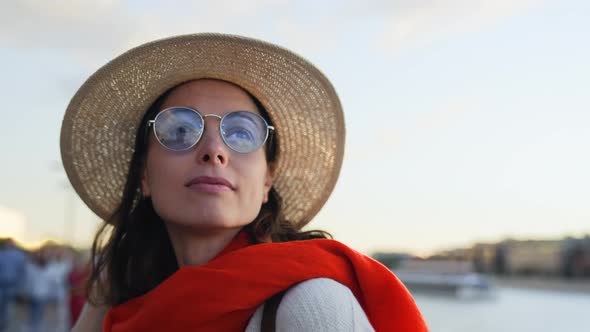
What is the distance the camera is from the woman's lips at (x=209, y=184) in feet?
6.89

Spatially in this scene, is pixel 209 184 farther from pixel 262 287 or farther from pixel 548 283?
pixel 548 283

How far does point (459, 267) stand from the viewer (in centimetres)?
2389

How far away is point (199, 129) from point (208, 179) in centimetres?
16

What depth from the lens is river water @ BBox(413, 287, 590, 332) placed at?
39.9 feet

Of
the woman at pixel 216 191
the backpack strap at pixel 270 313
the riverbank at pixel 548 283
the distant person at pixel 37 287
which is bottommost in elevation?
the riverbank at pixel 548 283

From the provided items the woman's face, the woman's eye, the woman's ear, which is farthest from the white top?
the woman's ear

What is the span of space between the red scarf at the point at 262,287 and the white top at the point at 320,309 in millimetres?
49

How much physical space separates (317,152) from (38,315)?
36.7 ft

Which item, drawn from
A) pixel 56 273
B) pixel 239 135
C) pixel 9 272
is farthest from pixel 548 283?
pixel 239 135

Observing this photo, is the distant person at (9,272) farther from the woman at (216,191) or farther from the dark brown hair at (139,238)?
the dark brown hair at (139,238)

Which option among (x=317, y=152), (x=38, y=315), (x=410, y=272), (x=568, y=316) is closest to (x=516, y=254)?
(x=410, y=272)

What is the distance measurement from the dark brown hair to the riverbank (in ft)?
74.8

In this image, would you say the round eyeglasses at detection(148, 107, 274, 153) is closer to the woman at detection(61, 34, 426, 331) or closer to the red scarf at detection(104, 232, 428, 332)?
the woman at detection(61, 34, 426, 331)

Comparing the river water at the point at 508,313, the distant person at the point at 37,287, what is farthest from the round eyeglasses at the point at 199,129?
the distant person at the point at 37,287
